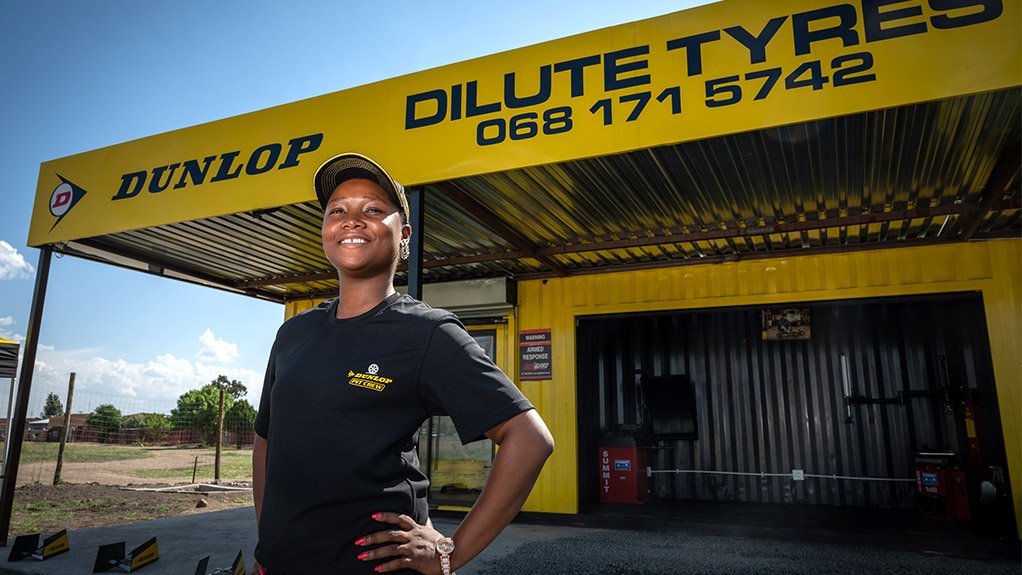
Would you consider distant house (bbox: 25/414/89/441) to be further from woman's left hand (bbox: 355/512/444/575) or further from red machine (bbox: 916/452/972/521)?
woman's left hand (bbox: 355/512/444/575)

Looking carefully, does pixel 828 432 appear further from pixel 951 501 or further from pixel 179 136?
pixel 179 136

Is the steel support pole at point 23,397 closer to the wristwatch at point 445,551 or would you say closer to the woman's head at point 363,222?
the woman's head at point 363,222

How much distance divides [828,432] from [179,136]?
9.78m

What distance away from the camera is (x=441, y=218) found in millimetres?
6699

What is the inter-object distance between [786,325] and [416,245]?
7319mm

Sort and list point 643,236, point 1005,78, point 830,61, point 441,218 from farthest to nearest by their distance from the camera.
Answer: point 643,236
point 441,218
point 830,61
point 1005,78

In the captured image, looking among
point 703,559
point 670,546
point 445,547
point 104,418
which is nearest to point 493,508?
point 445,547

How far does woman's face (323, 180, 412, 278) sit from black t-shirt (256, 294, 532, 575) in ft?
0.69

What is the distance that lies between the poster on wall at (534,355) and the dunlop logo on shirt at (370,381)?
7.54m

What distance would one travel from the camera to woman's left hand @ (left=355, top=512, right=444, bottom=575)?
142cm

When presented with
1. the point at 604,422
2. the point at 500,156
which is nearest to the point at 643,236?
the point at 500,156

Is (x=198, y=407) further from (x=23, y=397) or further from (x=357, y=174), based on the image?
(x=357, y=174)

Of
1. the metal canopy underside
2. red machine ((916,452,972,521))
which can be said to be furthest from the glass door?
red machine ((916,452,972,521))

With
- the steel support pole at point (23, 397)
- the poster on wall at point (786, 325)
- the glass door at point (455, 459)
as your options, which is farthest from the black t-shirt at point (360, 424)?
the poster on wall at point (786, 325)
